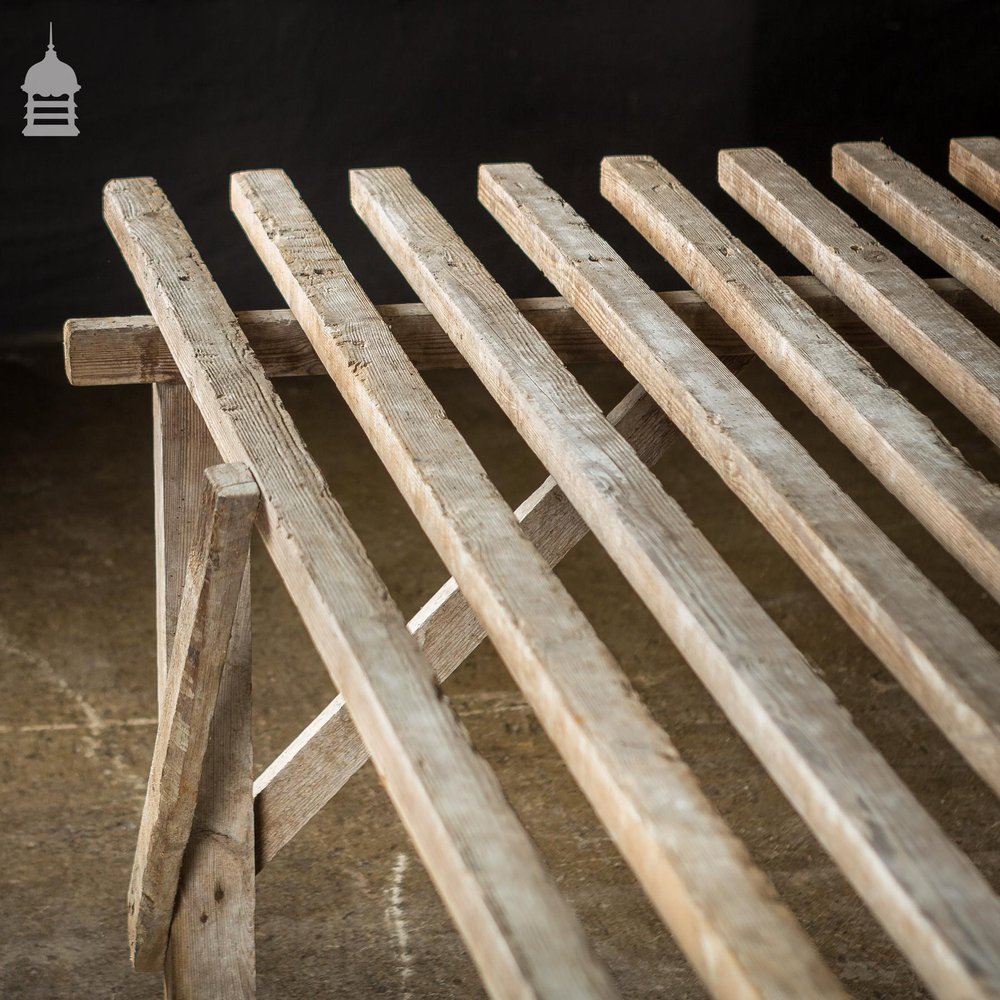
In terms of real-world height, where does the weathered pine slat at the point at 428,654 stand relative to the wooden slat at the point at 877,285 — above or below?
below

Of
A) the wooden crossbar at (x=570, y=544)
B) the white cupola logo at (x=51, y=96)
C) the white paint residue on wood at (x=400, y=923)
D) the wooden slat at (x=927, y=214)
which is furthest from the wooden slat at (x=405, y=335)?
the white cupola logo at (x=51, y=96)

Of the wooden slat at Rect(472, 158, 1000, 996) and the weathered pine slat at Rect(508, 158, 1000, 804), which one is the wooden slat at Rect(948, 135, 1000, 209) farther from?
the wooden slat at Rect(472, 158, 1000, 996)

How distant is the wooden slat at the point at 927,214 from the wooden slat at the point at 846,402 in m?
0.32

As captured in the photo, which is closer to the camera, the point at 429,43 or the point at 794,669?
the point at 794,669

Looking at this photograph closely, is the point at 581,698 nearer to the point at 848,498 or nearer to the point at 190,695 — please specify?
the point at 848,498

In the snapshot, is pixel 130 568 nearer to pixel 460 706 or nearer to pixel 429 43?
pixel 460 706

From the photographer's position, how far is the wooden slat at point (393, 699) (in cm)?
105

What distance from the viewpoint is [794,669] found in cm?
124

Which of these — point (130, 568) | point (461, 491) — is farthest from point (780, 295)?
point (130, 568)

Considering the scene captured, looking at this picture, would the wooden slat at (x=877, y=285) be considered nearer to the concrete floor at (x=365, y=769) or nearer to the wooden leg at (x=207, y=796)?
the wooden leg at (x=207, y=796)

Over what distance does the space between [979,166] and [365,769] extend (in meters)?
1.96

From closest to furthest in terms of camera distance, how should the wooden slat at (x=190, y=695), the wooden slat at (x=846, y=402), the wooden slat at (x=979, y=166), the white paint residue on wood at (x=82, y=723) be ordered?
the wooden slat at (x=846, y=402) < the wooden slat at (x=190, y=695) < the wooden slat at (x=979, y=166) < the white paint residue on wood at (x=82, y=723)

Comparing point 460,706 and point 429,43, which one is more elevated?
point 429,43

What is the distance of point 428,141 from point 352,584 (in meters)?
4.46
